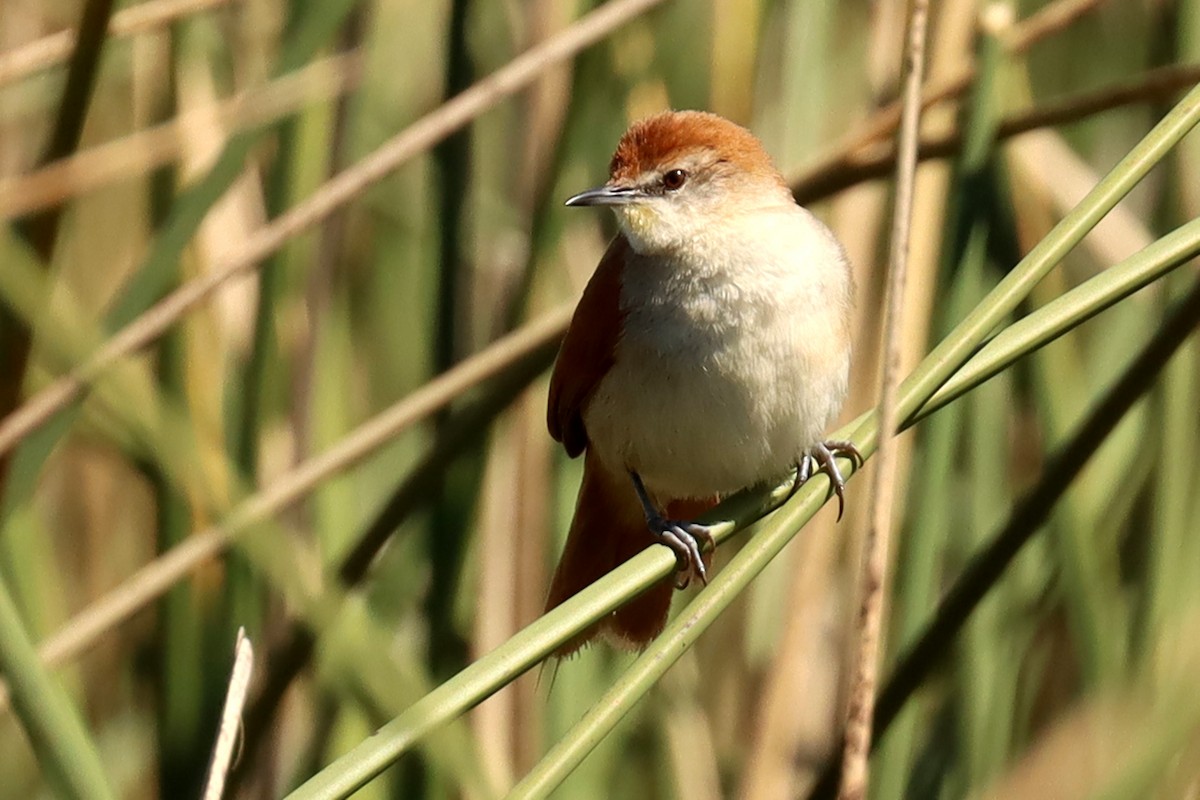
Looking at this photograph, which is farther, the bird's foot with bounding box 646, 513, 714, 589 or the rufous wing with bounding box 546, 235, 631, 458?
the rufous wing with bounding box 546, 235, 631, 458

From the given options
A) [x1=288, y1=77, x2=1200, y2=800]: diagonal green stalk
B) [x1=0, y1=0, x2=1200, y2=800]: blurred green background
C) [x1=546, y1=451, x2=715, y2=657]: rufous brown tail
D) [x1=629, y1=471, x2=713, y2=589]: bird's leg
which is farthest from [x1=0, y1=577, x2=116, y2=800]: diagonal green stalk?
[x1=546, y1=451, x2=715, y2=657]: rufous brown tail

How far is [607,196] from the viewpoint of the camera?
196 cm

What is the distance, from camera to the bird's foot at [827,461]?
1654mm

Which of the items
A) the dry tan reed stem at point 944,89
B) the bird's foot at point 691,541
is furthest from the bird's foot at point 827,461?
the dry tan reed stem at point 944,89

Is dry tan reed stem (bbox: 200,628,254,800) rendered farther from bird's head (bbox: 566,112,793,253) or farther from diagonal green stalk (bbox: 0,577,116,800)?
bird's head (bbox: 566,112,793,253)

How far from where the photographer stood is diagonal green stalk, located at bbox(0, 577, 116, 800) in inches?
43.2

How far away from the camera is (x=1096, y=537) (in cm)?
208

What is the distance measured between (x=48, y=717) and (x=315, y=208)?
0.78 m

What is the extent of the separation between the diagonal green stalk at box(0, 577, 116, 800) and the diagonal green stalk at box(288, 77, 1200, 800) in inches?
10.4

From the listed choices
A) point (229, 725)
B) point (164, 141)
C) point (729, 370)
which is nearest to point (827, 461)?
point (729, 370)

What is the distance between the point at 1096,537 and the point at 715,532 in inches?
30.7

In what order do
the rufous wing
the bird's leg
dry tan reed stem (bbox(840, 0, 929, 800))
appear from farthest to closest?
the rufous wing < the bird's leg < dry tan reed stem (bbox(840, 0, 929, 800))

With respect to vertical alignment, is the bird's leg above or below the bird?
below

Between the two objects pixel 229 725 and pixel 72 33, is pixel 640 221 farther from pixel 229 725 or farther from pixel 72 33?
pixel 229 725
